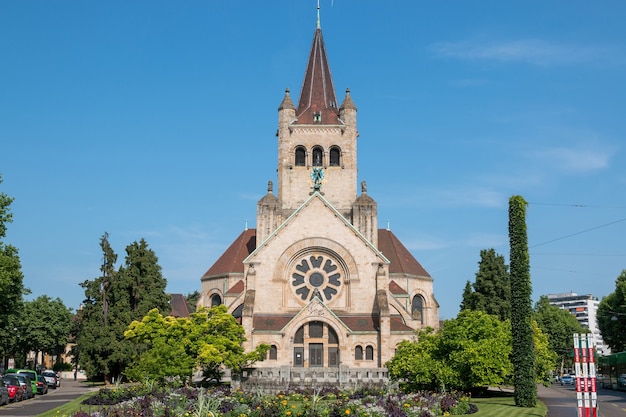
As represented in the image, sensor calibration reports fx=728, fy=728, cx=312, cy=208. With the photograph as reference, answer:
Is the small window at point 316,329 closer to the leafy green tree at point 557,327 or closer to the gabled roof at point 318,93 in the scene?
the gabled roof at point 318,93

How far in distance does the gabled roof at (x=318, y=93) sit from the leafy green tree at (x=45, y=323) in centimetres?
3941

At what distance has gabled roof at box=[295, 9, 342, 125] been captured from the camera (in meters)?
71.5

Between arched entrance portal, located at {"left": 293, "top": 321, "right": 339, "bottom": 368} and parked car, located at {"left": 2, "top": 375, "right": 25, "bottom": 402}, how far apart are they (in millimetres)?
20631

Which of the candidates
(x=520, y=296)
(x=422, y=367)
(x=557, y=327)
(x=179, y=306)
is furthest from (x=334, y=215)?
(x=557, y=327)

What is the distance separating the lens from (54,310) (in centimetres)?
8731

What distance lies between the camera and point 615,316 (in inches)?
2945

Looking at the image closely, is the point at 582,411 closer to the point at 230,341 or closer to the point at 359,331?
the point at 230,341

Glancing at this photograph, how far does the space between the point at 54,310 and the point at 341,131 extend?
4253 centimetres

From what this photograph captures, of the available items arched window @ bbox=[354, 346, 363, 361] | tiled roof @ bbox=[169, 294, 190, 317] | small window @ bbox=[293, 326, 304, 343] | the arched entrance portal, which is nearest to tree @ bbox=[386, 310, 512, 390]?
arched window @ bbox=[354, 346, 363, 361]

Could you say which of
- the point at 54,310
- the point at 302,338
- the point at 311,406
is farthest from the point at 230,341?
the point at 54,310

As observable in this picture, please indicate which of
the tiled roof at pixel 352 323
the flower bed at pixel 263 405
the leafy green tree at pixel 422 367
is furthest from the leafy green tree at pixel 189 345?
the leafy green tree at pixel 422 367

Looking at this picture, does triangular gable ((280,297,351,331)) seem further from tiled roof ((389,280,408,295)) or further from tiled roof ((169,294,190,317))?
tiled roof ((169,294,190,317))

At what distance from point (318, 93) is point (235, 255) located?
18.3 metres

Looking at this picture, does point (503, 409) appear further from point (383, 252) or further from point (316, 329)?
point (383, 252)
